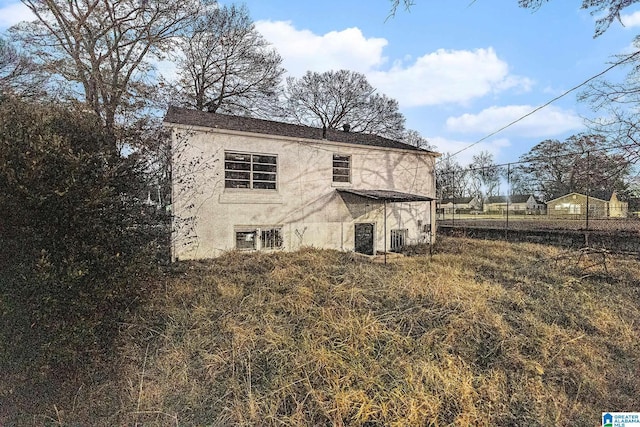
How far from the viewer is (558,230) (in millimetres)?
12281

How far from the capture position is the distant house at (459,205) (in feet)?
57.6

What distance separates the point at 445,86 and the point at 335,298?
329 inches

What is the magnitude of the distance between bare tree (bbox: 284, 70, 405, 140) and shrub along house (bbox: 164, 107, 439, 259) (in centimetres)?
1465

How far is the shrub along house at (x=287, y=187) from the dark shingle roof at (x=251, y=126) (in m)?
0.04

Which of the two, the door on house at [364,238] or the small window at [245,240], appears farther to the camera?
the door on house at [364,238]

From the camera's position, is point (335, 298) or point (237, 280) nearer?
point (335, 298)

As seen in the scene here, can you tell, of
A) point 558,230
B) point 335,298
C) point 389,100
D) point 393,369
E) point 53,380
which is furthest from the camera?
point 389,100

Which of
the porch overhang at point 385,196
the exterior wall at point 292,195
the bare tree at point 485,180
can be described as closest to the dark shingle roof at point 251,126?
the exterior wall at point 292,195

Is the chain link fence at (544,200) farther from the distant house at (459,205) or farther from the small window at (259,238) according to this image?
the small window at (259,238)

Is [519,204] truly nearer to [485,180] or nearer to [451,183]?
[485,180]

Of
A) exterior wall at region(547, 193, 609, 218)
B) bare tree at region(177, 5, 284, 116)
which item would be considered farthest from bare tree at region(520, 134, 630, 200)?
bare tree at region(177, 5, 284, 116)

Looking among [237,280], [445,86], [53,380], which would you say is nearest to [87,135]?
[53,380]

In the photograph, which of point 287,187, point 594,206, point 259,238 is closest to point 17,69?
point 287,187

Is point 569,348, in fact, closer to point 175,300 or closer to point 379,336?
point 379,336
